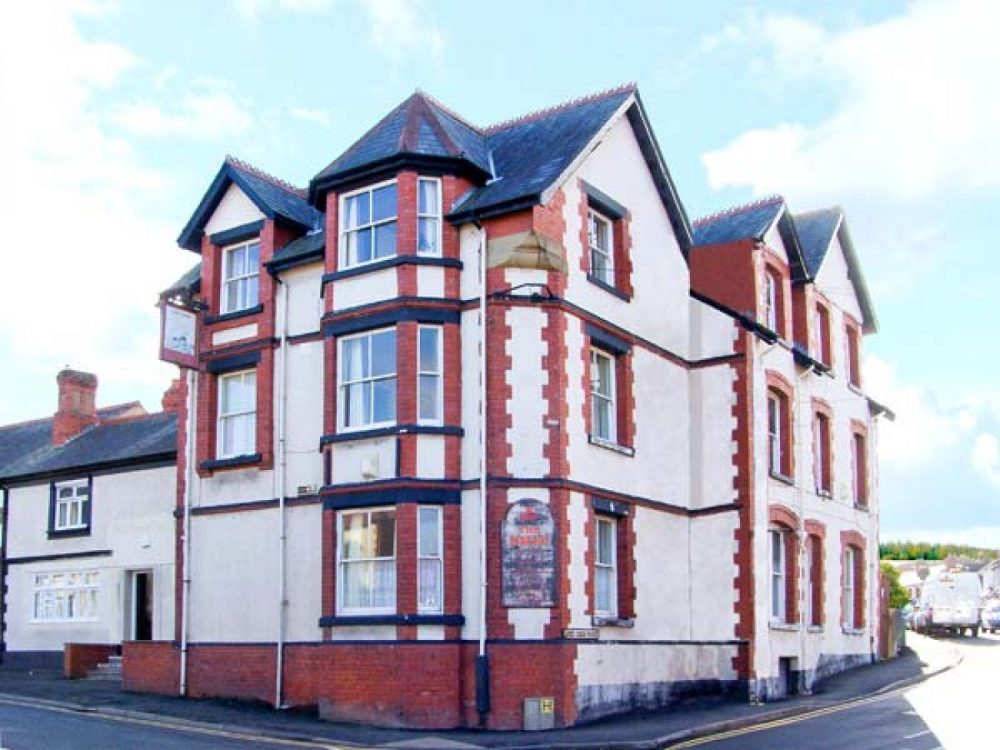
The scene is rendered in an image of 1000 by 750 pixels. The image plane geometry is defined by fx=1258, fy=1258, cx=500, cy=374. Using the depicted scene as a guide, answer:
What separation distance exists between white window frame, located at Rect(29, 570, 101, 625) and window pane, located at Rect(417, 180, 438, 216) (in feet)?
50.8

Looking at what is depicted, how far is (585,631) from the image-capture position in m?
21.6

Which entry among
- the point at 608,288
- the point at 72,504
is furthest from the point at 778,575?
the point at 72,504

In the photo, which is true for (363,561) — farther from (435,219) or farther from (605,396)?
(435,219)

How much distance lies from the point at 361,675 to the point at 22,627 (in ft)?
54.1

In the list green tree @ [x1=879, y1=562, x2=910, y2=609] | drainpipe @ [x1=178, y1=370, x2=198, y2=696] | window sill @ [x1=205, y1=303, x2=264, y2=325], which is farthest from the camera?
green tree @ [x1=879, y1=562, x2=910, y2=609]

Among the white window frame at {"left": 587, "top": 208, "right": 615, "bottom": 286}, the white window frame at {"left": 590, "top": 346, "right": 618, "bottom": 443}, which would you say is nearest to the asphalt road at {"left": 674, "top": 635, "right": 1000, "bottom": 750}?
the white window frame at {"left": 590, "top": 346, "right": 618, "bottom": 443}

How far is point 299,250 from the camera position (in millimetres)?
25031

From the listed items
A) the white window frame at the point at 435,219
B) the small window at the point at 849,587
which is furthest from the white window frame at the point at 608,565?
the small window at the point at 849,587

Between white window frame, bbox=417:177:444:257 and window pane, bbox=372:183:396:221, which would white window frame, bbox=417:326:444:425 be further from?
window pane, bbox=372:183:396:221

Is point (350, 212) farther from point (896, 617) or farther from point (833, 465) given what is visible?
point (896, 617)

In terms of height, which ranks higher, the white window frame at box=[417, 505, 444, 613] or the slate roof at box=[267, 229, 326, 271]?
the slate roof at box=[267, 229, 326, 271]

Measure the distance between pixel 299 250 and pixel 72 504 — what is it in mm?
13139

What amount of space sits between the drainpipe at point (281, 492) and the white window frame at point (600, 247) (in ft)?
20.5

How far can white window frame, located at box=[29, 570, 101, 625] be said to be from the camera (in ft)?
107
